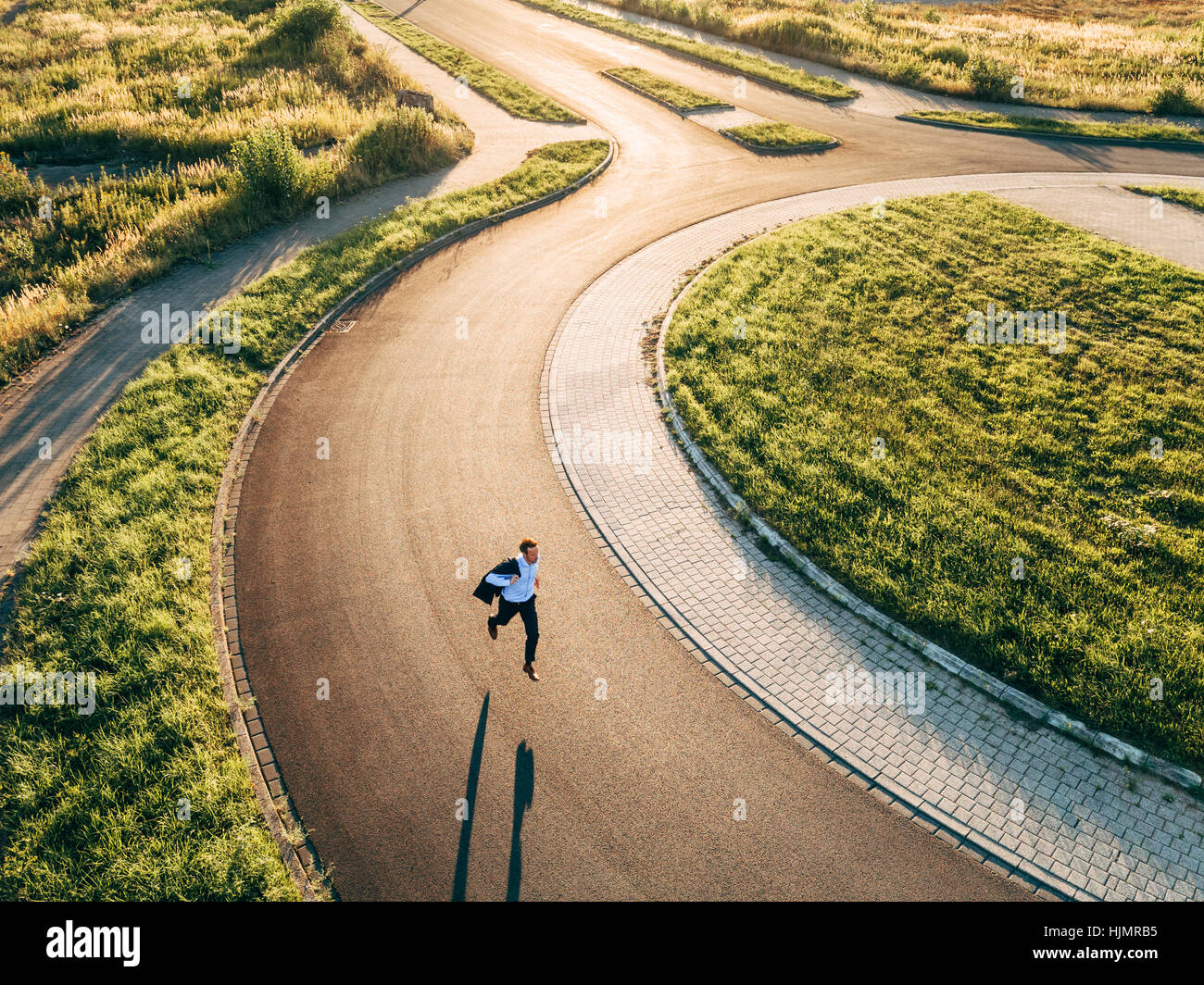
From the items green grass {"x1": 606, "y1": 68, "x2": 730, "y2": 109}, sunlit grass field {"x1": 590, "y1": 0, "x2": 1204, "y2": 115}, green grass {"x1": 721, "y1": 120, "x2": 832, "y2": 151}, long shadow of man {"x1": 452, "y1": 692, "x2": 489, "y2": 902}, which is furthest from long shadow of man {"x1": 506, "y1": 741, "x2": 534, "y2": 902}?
sunlit grass field {"x1": 590, "y1": 0, "x2": 1204, "y2": 115}

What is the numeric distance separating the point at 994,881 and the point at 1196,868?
1.87m

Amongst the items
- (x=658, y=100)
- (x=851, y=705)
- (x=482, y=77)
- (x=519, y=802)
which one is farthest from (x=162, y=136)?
(x=851, y=705)

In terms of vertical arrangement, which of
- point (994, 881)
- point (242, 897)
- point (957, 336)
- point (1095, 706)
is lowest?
point (242, 897)

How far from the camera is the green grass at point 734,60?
91.1ft

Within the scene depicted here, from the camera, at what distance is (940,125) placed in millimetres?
25438

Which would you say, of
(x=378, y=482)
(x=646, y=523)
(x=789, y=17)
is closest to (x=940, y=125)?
(x=789, y=17)

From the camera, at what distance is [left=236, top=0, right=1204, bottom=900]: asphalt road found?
6.29 meters

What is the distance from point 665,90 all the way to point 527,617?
26438 millimetres

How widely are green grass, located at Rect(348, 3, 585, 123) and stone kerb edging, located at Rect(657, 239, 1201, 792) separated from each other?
62.3 ft

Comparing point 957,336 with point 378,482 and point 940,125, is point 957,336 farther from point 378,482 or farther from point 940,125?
point 940,125

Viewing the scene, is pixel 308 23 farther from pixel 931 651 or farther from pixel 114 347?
pixel 931 651

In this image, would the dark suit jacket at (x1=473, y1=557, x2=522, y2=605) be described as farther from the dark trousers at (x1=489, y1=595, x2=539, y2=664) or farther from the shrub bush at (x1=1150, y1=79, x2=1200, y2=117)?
the shrub bush at (x1=1150, y1=79, x2=1200, y2=117)

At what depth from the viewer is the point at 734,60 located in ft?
98.3

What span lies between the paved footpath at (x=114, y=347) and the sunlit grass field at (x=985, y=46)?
16475 mm
